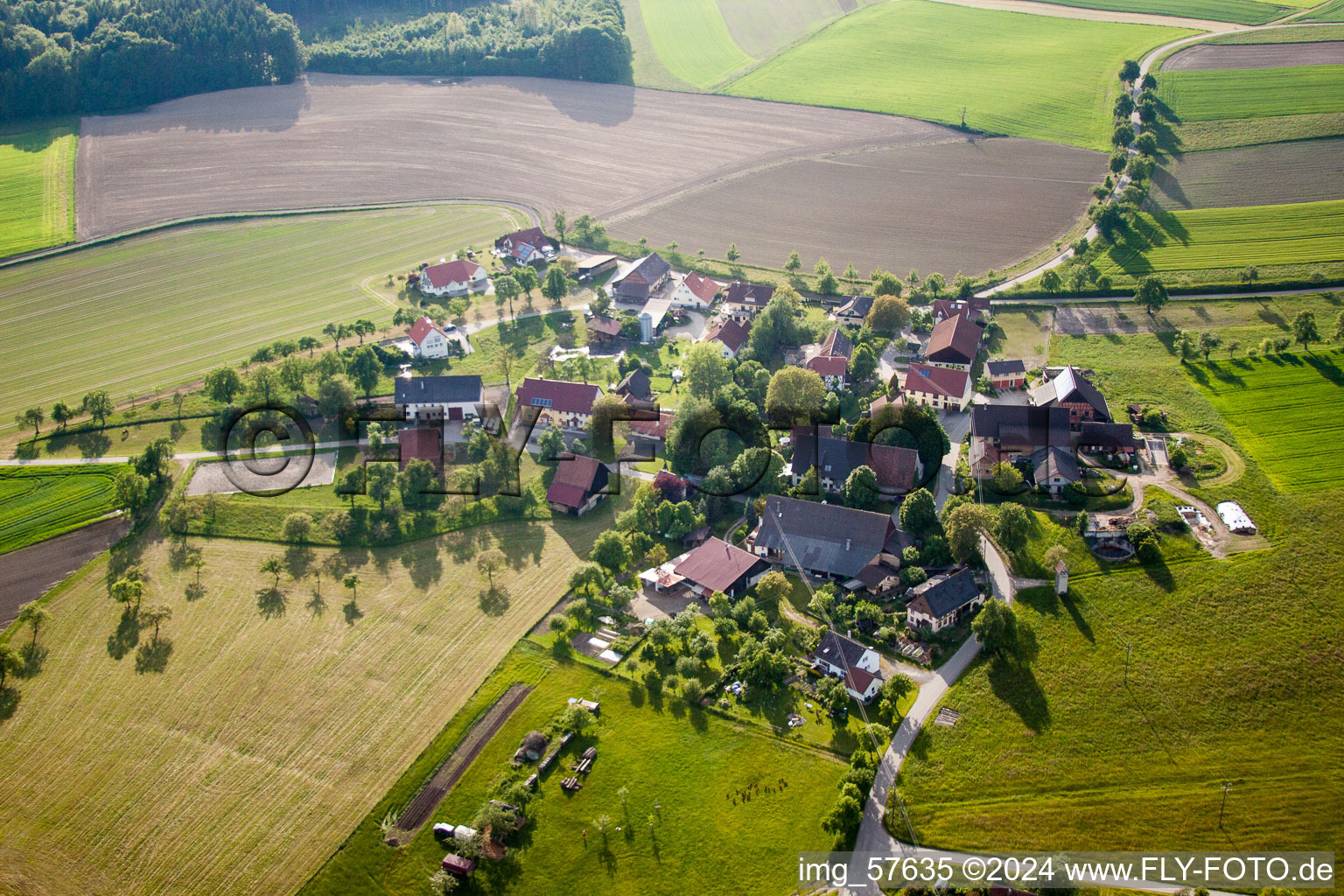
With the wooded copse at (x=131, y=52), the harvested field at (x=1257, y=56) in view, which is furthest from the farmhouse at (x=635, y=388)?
the wooded copse at (x=131, y=52)

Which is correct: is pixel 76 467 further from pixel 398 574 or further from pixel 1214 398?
pixel 1214 398

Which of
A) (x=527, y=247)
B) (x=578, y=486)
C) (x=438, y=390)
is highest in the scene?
(x=527, y=247)

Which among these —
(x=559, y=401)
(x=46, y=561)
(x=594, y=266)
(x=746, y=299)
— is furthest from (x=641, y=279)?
(x=46, y=561)

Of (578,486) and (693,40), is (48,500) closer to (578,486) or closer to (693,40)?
(578,486)

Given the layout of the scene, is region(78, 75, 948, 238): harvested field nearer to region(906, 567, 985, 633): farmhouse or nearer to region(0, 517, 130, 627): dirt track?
region(0, 517, 130, 627): dirt track

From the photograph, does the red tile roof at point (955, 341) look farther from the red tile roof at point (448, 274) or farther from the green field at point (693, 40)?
the green field at point (693, 40)

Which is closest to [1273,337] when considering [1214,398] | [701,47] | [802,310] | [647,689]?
[1214,398]
